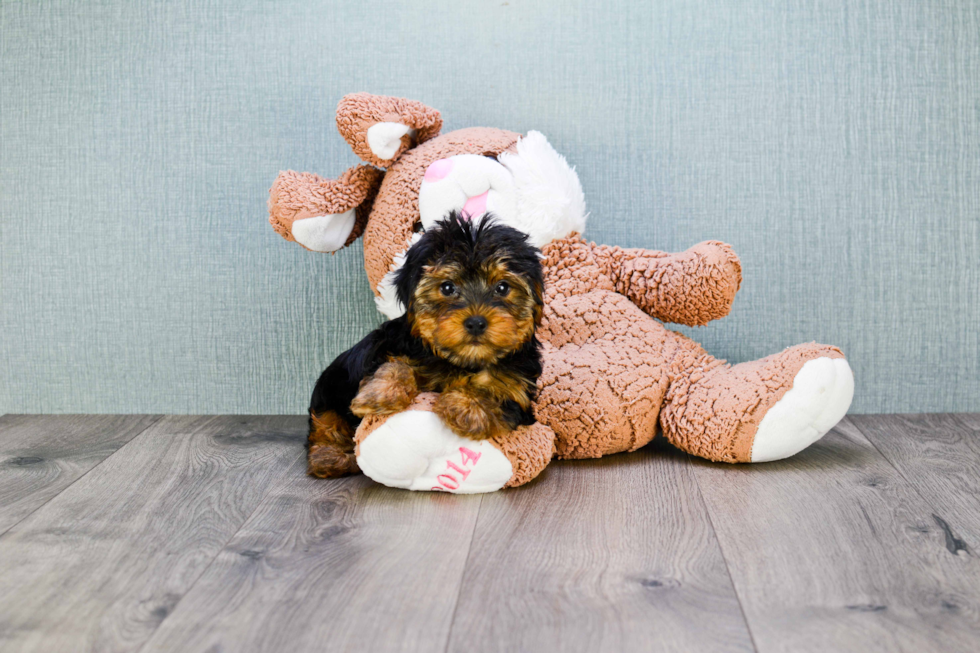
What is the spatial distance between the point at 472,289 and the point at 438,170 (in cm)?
49

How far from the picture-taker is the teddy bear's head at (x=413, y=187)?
1.79 meters

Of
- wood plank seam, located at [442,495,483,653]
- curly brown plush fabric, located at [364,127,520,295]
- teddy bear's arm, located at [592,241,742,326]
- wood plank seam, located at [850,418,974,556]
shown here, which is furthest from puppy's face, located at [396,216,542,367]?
wood plank seam, located at [850,418,974,556]

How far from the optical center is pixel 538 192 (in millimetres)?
1820

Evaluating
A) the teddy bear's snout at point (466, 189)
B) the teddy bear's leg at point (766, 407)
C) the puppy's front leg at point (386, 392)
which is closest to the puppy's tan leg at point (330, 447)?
the puppy's front leg at point (386, 392)

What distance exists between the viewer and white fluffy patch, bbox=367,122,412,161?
1.81 metres

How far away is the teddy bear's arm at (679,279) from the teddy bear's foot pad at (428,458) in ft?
1.94

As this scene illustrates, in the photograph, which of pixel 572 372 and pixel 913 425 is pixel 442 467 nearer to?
pixel 572 372

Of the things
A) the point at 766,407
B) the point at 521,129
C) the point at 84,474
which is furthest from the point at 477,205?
the point at 84,474

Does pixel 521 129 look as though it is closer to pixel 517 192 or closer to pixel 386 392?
pixel 517 192

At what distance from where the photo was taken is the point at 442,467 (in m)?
1.54

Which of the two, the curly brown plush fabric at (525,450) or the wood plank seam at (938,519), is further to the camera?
the curly brown plush fabric at (525,450)

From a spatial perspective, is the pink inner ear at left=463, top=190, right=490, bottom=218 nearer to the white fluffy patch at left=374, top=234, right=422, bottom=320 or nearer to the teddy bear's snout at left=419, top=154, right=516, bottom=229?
the teddy bear's snout at left=419, top=154, right=516, bottom=229

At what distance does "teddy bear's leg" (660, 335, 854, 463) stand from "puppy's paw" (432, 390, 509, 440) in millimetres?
499

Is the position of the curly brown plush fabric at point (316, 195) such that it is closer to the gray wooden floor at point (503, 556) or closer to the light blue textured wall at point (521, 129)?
the light blue textured wall at point (521, 129)
